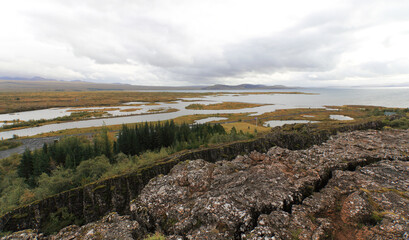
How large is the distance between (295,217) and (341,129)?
92.8 feet

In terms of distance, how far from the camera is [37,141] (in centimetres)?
6506

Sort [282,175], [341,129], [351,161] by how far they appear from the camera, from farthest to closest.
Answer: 1. [341,129]
2. [351,161]
3. [282,175]

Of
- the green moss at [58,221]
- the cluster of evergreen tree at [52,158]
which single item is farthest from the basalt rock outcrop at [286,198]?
the cluster of evergreen tree at [52,158]

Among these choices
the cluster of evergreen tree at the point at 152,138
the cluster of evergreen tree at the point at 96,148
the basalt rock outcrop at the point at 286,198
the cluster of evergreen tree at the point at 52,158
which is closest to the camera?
the basalt rock outcrop at the point at 286,198

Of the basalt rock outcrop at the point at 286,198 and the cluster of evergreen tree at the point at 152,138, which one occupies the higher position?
the basalt rock outcrop at the point at 286,198

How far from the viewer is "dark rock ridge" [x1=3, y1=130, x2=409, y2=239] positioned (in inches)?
423

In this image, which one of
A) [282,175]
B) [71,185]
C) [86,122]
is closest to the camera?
[282,175]

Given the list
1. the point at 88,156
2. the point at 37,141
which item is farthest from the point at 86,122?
the point at 88,156

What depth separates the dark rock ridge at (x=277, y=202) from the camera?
10.7 meters

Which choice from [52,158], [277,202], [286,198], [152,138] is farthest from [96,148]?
[286,198]

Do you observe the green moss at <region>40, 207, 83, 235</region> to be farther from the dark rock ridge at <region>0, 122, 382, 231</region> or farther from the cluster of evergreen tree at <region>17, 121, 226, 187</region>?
the cluster of evergreen tree at <region>17, 121, 226, 187</region>

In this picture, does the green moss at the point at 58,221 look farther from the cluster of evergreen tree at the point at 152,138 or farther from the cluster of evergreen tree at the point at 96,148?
the cluster of evergreen tree at the point at 152,138

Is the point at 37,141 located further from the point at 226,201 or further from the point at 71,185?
the point at 226,201

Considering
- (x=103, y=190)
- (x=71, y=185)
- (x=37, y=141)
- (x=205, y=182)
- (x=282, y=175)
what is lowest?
(x=37, y=141)
